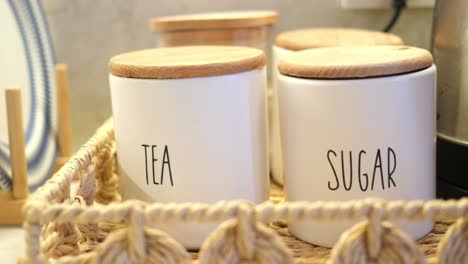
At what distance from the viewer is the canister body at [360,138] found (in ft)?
1.38

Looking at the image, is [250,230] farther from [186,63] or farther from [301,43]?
[301,43]

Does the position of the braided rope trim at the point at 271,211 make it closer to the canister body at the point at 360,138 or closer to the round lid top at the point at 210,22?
the canister body at the point at 360,138

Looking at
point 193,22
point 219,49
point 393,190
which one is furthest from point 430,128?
point 193,22

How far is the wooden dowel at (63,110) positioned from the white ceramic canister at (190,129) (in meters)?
0.26

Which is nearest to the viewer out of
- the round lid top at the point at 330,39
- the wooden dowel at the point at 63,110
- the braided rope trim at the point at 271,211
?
the braided rope trim at the point at 271,211

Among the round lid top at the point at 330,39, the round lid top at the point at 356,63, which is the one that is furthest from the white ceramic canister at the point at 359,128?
the round lid top at the point at 330,39

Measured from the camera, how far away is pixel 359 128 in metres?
0.42

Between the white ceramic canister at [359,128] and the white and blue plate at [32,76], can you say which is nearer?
the white ceramic canister at [359,128]

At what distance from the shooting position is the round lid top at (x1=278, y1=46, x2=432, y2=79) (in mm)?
415

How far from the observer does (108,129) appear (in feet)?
1.95

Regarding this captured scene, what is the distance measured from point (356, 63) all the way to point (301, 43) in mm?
164

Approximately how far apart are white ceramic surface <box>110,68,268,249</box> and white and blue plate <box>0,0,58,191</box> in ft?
0.75

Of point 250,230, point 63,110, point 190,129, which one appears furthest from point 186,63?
point 63,110

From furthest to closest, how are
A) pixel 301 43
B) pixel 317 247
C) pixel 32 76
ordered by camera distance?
1. pixel 32 76
2. pixel 301 43
3. pixel 317 247
